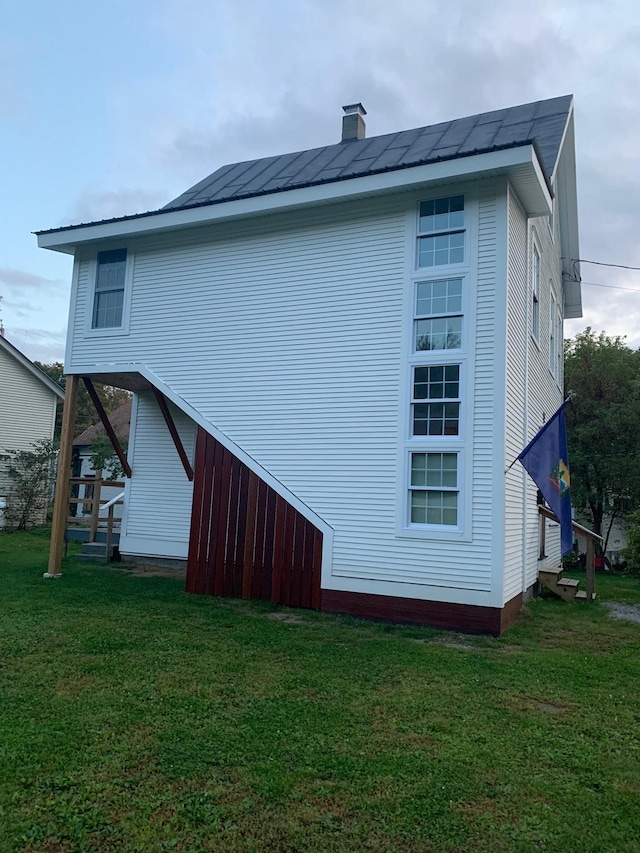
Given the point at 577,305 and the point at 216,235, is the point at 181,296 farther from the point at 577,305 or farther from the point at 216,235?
the point at 577,305

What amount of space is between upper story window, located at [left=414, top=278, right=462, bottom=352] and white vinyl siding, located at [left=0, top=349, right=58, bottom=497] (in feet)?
55.9

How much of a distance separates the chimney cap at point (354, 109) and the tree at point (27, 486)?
46.7 ft

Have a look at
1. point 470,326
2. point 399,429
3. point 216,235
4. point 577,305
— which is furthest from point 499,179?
point 577,305

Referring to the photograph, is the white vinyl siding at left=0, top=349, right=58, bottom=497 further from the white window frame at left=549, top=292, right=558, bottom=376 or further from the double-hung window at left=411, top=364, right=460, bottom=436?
the white window frame at left=549, top=292, right=558, bottom=376

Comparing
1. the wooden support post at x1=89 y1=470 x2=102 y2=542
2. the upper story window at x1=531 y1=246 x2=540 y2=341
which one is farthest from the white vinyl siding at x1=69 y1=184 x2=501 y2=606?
the wooden support post at x1=89 y1=470 x2=102 y2=542

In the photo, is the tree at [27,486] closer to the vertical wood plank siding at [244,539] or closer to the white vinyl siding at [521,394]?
the vertical wood plank siding at [244,539]

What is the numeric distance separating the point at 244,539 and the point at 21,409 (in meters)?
15.9

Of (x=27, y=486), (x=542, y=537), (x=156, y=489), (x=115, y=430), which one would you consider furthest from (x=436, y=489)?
(x=115, y=430)

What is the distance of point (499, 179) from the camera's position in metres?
8.13

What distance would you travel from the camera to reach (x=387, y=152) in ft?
35.5

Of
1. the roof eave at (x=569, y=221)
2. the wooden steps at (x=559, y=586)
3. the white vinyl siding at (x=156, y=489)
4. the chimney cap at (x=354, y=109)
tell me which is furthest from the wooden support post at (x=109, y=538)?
the roof eave at (x=569, y=221)

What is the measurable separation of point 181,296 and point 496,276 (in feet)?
16.3

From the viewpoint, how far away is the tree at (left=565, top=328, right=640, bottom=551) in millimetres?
18125

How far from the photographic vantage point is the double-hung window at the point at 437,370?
8.02m
